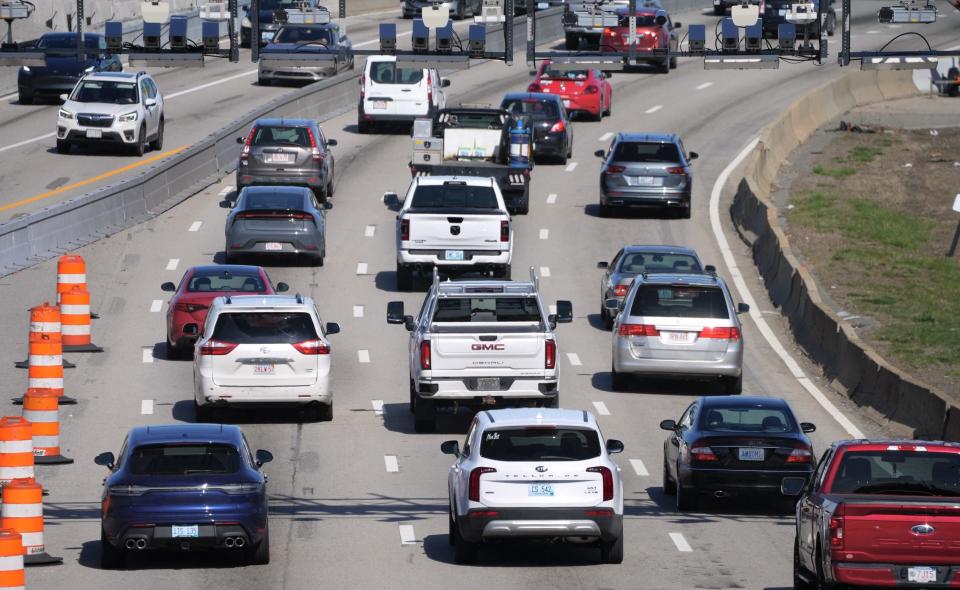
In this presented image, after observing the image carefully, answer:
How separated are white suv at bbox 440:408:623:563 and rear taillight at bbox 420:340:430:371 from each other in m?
6.38

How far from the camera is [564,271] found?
3675 cm

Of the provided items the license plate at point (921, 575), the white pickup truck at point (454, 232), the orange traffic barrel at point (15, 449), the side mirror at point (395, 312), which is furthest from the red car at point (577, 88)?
the license plate at point (921, 575)

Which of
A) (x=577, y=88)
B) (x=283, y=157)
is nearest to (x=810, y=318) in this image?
(x=283, y=157)

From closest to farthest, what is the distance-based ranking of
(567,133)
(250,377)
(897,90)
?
1. (250,377)
2. (567,133)
3. (897,90)

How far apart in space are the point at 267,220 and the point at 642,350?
33.4ft

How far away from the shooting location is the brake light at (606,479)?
1706 centimetres

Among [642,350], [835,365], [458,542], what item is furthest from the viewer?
[835,365]

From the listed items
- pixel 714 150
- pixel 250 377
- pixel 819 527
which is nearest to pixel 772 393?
pixel 250 377

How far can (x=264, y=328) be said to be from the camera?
24250mm

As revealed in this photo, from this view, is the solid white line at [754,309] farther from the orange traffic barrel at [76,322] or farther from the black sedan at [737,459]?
the orange traffic barrel at [76,322]

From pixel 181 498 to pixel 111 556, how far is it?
0.94m

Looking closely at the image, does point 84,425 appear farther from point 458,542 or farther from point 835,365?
point 835,365

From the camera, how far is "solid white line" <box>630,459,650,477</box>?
22734 mm

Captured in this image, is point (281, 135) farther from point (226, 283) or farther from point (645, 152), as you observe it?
point (226, 283)
